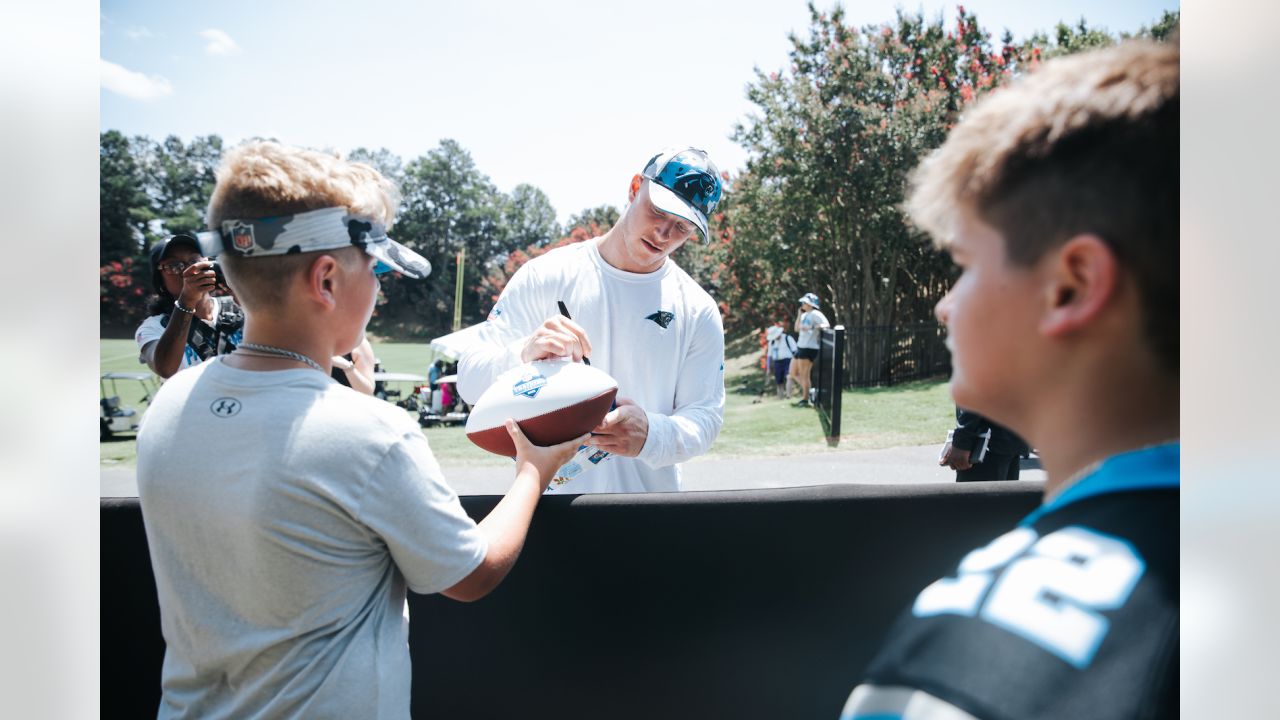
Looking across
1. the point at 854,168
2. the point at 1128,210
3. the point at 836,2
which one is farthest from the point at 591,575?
the point at 836,2

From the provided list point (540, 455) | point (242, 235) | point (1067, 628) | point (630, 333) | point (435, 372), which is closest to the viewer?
point (1067, 628)

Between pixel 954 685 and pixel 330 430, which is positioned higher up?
pixel 330 430

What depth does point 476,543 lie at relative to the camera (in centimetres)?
146

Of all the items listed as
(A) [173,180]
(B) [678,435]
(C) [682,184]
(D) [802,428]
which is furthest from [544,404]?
(A) [173,180]

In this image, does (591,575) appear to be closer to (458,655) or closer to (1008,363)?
(458,655)

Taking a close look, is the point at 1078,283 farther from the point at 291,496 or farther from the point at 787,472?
the point at 787,472

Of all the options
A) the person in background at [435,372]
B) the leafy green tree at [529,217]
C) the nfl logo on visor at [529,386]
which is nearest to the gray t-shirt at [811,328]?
the person in background at [435,372]

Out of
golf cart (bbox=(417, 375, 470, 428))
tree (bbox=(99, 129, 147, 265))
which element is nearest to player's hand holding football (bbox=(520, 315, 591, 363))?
golf cart (bbox=(417, 375, 470, 428))

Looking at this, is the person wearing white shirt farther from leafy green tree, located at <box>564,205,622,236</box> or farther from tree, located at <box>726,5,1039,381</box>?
leafy green tree, located at <box>564,205,622,236</box>

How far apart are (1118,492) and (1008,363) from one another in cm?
18

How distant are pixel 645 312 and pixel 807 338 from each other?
13.0m

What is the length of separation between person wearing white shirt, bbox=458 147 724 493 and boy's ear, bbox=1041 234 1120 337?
6.61 ft

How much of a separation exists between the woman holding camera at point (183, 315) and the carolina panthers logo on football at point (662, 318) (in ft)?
8.18

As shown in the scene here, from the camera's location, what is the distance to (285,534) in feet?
4.28
